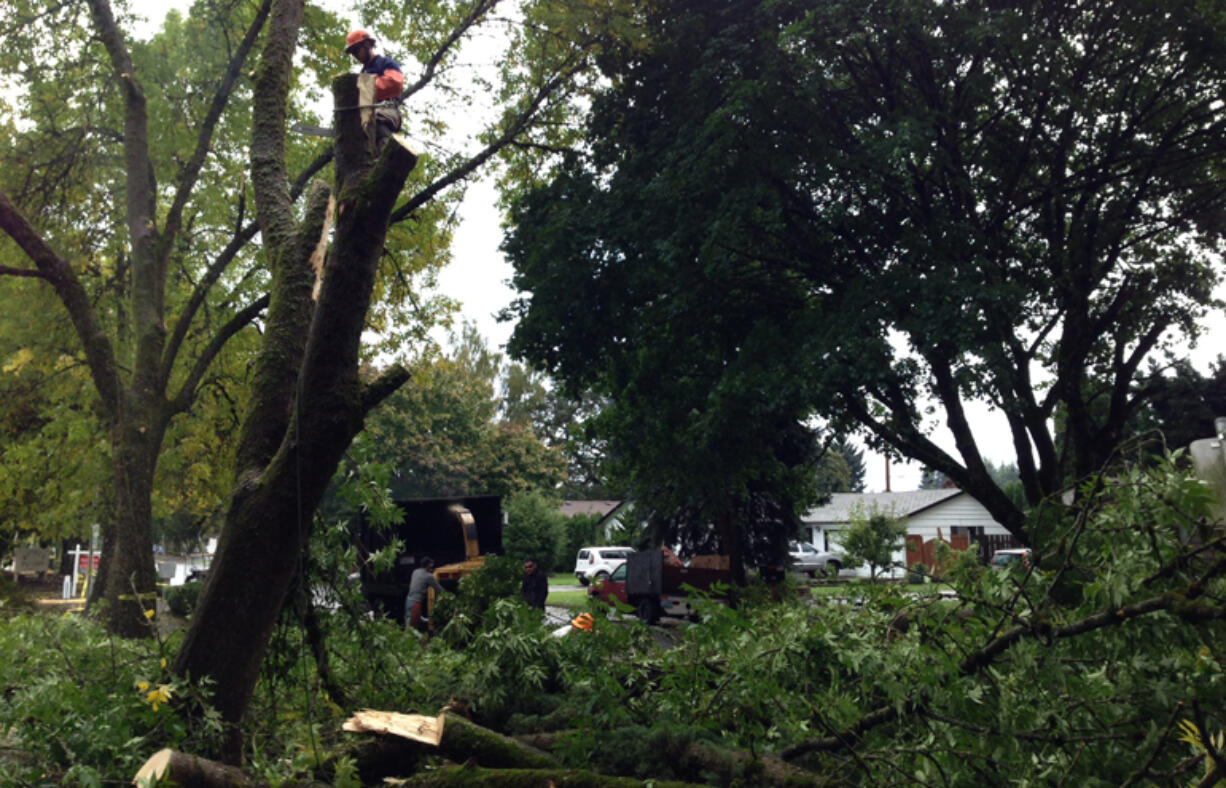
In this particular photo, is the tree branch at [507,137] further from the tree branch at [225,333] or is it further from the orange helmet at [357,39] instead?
the orange helmet at [357,39]

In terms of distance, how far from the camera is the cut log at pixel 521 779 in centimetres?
369

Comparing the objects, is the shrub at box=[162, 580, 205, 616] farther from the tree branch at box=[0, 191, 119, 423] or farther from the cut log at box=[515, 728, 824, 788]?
the cut log at box=[515, 728, 824, 788]

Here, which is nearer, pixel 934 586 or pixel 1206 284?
pixel 934 586

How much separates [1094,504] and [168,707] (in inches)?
158

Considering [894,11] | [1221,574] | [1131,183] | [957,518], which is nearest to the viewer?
[1221,574]

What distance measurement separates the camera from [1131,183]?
15.2m

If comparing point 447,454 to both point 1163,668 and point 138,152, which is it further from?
point 1163,668

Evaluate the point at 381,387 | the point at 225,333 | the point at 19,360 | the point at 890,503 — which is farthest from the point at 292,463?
the point at 890,503

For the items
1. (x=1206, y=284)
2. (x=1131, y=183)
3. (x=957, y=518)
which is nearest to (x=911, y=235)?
(x=1131, y=183)

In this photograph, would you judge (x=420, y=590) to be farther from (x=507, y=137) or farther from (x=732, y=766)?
(x=732, y=766)

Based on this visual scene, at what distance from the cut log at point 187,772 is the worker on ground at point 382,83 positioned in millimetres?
3404

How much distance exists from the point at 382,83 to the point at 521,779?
395cm

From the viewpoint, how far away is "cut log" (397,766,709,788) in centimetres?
369

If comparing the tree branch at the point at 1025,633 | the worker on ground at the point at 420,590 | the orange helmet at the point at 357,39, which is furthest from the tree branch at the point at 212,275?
the tree branch at the point at 1025,633
